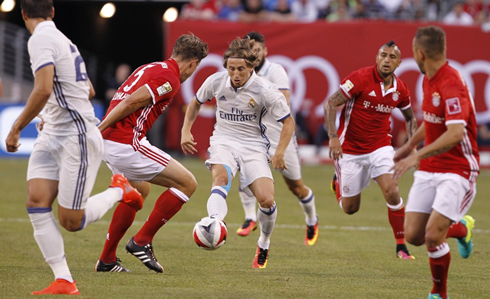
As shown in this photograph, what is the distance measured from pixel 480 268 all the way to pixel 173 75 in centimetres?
376

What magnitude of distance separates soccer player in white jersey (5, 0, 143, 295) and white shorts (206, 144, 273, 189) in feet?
6.68

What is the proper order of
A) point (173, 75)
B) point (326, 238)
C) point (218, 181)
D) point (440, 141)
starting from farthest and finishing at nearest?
point (326, 238) → point (218, 181) → point (173, 75) → point (440, 141)

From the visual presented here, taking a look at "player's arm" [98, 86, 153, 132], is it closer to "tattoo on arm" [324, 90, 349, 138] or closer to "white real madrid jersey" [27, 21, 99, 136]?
"white real madrid jersey" [27, 21, 99, 136]

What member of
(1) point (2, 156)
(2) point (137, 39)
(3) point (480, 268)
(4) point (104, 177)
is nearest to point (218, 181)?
(3) point (480, 268)

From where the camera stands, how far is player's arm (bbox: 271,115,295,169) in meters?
7.77

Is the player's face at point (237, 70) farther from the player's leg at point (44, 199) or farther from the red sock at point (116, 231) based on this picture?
the player's leg at point (44, 199)

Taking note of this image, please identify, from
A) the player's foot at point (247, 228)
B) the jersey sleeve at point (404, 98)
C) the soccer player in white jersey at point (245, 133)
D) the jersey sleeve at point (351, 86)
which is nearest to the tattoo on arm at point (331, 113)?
the jersey sleeve at point (351, 86)

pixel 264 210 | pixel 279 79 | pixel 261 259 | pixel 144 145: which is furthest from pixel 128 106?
pixel 279 79

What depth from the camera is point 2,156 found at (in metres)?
19.8

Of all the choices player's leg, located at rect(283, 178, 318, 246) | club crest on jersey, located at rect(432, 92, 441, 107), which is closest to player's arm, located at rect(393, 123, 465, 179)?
club crest on jersey, located at rect(432, 92, 441, 107)

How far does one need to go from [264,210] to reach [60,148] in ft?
8.68

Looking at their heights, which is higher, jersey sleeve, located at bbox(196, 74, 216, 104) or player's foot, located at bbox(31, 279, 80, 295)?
jersey sleeve, located at bbox(196, 74, 216, 104)

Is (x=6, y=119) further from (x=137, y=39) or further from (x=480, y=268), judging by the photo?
(x=480, y=268)

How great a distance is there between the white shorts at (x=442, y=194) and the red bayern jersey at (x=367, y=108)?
2658 millimetres
